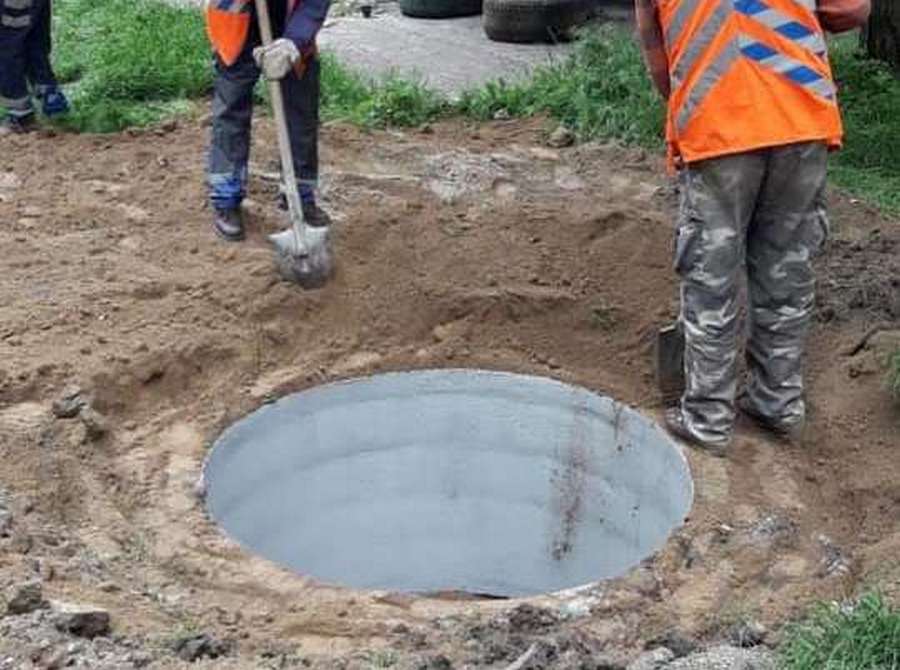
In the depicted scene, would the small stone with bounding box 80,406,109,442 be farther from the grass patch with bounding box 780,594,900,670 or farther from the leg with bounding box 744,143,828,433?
the grass patch with bounding box 780,594,900,670

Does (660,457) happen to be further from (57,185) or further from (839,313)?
(57,185)

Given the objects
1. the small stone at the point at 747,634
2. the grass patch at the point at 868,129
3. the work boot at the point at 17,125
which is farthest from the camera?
the work boot at the point at 17,125

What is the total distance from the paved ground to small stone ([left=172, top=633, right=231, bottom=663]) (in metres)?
5.14

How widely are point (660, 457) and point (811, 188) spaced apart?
108cm

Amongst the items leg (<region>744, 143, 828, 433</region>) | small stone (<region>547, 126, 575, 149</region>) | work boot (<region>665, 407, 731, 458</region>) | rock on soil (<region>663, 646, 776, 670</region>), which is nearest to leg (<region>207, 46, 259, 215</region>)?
small stone (<region>547, 126, 575, 149</region>)

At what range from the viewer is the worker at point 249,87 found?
616 cm

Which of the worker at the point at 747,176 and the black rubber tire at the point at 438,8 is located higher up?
the worker at the point at 747,176

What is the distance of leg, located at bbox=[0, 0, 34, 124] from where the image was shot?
7.83m

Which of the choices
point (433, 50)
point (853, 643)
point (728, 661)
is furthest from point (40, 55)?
point (853, 643)

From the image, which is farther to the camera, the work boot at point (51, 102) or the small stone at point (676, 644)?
the work boot at point (51, 102)

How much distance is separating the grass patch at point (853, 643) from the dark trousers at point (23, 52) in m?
5.36

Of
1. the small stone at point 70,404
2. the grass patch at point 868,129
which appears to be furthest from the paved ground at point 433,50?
the small stone at point 70,404

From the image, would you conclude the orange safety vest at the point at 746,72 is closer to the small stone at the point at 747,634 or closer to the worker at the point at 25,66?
the small stone at the point at 747,634

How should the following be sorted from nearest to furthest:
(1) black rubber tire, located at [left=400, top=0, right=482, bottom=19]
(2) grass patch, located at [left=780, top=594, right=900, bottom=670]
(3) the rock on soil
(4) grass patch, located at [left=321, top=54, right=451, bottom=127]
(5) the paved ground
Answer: (2) grass patch, located at [left=780, top=594, right=900, bottom=670]
(3) the rock on soil
(4) grass patch, located at [left=321, top=54, right=451, bottom=127]
(5) the paved ground
(1) black rubber tire, located at [left=400, top=0, right=482, bottom=19]
